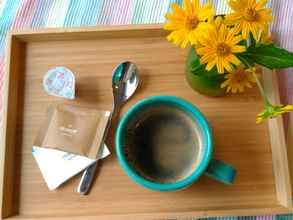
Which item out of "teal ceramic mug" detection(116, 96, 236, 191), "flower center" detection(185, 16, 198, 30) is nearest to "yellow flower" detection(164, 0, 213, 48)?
"flower center" detection(185, 16, 198, 30)

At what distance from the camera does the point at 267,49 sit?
1.18 feet

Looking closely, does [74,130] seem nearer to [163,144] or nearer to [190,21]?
[163,144]

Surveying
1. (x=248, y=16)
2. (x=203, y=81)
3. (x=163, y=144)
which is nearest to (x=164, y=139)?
(x=163, y=144)

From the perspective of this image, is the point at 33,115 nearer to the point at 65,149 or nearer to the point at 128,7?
the point at 65,149

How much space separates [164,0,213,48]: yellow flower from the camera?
1.12 feet

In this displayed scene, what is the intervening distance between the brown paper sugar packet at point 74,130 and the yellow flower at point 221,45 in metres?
0.21

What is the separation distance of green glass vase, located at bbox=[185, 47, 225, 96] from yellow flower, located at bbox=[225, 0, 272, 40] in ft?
0.26

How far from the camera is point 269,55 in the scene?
363 mm

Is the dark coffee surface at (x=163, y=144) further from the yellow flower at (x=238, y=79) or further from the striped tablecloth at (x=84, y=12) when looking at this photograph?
the striped tablecloth at (x=84, y=12)

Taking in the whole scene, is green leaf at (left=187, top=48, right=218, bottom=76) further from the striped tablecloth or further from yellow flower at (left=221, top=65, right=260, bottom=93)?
the striped tablecloth

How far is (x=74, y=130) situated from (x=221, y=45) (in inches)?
10.8

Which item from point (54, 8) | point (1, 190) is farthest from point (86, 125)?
point (54, 8)

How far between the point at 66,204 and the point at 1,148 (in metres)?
Result: 0.14

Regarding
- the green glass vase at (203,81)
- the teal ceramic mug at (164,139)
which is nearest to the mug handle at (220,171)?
the teal ceramic mug at (164,139)
